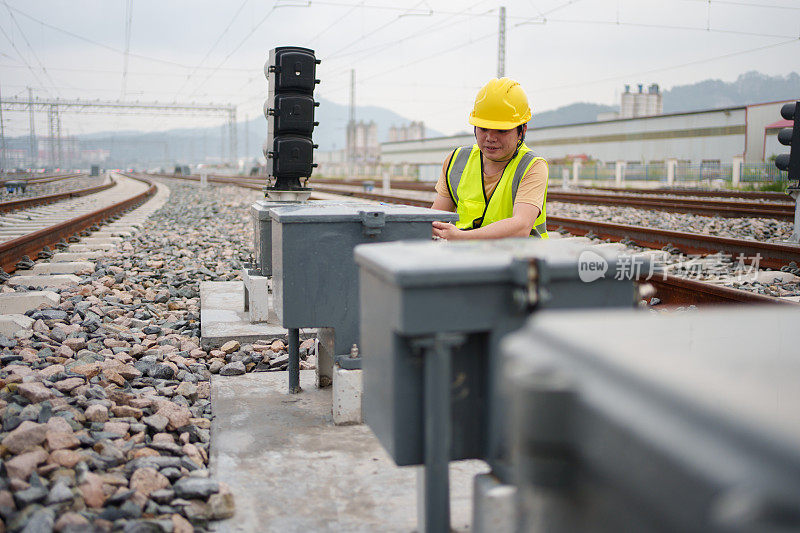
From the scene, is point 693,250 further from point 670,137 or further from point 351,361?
point 670,137

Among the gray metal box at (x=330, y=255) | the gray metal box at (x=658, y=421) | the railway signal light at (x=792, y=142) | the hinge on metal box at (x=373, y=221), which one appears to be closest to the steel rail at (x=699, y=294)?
the gray metal box at (x=330, y=255)

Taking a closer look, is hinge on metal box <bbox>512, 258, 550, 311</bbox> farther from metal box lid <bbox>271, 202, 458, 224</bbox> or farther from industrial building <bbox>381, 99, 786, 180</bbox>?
industrial building <bbox>381, 99, 786, 180</bbox>

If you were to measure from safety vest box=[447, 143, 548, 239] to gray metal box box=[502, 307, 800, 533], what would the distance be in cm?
241

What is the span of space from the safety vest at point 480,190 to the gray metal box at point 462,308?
1.50 m

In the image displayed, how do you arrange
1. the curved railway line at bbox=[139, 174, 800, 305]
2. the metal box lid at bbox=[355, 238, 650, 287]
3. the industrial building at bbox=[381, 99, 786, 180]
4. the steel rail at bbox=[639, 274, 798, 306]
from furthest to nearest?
the industrial building at bbox=[381, 99, 786, 180]
the curved railway line at bbox=[139, 174, 800, 305]
the steel rail at bbox=[639, 274, 798, 306]
the metal box lid at bbox=[355, 238, 650, 287]

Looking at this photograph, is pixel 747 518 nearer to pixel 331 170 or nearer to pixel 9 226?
pixel 9 226

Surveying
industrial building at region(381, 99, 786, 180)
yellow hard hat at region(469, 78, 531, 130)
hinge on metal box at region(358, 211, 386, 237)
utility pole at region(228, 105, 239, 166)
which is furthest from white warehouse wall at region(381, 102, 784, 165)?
hinge on metal box at region(358, 211, 386, 237)

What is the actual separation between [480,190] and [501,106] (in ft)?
1.61

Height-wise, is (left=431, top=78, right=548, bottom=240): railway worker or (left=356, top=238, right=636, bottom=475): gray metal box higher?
(left=431, top=78, right=548, bottom=240): railway worker

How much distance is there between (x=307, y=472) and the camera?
290 cm

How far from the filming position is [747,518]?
72 centimetres

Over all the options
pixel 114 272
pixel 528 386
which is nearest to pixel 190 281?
pixel 114 272

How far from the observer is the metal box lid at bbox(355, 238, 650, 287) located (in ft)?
5.51

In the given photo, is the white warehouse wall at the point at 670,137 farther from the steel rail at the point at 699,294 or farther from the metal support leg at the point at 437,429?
the metal support leg at the point at 437,429
